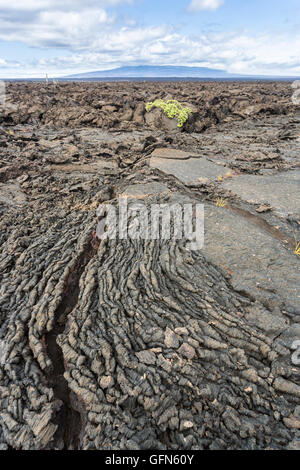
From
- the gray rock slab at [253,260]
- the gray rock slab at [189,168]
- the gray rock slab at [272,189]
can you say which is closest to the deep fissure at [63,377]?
the gray rock slab at [253,260]

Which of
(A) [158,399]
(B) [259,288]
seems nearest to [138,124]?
(B) [259,288]

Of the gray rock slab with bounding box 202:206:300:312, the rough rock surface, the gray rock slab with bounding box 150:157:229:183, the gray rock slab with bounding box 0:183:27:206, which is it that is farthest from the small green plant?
the gray rock slab with bounding box 202:206:300:312

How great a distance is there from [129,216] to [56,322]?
3554 mm

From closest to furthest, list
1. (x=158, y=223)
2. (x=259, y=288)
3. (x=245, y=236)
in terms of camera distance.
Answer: (x=259, y=288), (x=245, y=236), (x=158, y=223)

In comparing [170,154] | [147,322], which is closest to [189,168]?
[170,154]

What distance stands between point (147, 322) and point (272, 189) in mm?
7574

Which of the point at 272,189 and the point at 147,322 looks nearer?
the point at 147,322

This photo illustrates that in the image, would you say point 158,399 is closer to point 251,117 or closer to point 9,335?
point 9,335

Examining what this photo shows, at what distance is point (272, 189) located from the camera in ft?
32.7

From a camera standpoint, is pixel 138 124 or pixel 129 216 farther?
pixel 138 124

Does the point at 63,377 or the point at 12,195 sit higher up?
the point at 12,195

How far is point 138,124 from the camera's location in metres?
21.9

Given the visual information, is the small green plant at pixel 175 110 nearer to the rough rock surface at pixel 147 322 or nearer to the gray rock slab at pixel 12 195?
the rough rock surface at pixel 147 322

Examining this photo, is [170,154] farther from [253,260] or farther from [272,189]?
[253,260]
